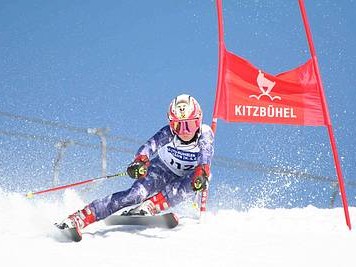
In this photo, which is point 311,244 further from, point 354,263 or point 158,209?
point 158,209

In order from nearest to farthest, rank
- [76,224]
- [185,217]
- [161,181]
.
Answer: [76,224] → [161,181] → [185,217]

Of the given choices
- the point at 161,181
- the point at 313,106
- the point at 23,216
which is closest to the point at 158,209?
the point at 161,181

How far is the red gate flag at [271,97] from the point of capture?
5660mm

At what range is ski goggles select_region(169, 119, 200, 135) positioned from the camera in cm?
491

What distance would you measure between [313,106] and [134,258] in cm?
291

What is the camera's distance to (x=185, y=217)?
18.3 ft

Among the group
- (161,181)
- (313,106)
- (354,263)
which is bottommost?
(354,263)

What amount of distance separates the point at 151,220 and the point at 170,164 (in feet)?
2.26

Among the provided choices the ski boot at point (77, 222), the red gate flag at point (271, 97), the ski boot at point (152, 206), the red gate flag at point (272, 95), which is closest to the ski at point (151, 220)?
the ski boot at point (152, 206)

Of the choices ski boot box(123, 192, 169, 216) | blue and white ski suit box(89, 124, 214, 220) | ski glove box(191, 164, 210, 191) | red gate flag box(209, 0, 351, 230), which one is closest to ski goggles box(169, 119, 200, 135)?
blue and white ski suit box(89, 124, 214, 220)

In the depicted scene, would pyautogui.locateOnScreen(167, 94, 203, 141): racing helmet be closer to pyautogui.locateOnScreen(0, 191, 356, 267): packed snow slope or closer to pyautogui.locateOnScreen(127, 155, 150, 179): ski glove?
pyautogui.locateOnScreen(127, 155, 150, 179): ski glove

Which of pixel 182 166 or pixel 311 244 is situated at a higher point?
pixel 182 166

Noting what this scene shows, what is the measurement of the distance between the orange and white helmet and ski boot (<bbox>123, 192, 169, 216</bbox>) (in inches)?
24.4

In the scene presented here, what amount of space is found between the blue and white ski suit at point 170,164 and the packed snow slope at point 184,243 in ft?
0.99
